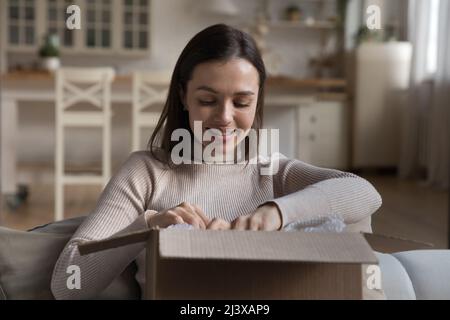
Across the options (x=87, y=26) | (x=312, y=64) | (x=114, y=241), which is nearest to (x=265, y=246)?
(x=114, y=241)

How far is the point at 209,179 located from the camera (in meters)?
0.96

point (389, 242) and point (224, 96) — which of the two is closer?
point (389, 242)

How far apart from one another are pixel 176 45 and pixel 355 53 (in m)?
1.61

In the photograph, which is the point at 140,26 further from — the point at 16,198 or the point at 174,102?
the point at 174,102

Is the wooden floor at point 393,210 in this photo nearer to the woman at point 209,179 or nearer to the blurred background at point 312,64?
the blurred background at point 312,64

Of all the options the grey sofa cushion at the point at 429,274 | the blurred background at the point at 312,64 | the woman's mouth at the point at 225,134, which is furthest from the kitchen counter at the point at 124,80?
the woman's mouth at the point at 225,134

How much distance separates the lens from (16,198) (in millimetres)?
4496

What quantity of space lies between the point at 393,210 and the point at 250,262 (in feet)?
12.8

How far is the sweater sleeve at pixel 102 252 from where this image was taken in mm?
832

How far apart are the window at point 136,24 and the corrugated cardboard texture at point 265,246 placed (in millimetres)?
6040

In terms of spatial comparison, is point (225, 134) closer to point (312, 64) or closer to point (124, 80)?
point (124, 80)

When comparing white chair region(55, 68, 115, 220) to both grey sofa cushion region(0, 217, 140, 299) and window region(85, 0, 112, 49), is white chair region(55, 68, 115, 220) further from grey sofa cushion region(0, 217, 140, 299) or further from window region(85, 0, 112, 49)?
grey sofa cushion region(0, 217, 140, 299)

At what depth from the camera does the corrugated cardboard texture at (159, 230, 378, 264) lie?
1.85ft
